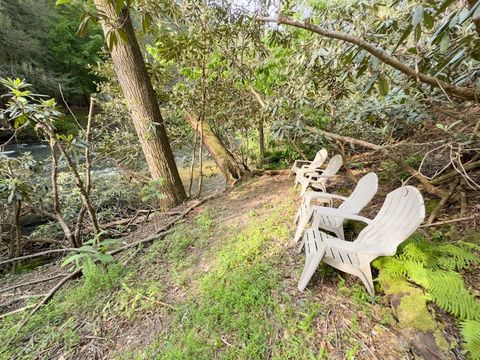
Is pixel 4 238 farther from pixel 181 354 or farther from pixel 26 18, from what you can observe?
pixel 26 18

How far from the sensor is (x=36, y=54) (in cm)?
1453

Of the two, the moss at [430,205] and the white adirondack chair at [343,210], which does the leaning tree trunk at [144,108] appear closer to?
the white adirondack chair at [343,210]

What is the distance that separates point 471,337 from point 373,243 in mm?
659

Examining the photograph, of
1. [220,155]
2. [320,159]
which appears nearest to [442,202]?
[320,159]

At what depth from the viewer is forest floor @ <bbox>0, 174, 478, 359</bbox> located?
1.53 metres

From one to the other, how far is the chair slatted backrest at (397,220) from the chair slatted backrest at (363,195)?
34 centimetres

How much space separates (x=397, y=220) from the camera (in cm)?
169

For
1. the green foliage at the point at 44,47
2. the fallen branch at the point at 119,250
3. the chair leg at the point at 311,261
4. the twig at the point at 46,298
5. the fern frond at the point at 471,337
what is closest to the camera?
the fern frond at the point at 471,337

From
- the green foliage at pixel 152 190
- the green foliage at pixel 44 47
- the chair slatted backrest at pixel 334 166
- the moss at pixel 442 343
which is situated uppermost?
the green foliage at pixel 44 47

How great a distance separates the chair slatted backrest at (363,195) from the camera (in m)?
2.27

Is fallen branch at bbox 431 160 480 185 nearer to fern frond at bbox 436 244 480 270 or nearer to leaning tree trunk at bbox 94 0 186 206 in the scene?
fern frond at bbox 436 244 480 270

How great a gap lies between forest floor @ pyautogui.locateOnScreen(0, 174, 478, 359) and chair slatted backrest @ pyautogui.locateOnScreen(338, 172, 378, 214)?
535 millimetres

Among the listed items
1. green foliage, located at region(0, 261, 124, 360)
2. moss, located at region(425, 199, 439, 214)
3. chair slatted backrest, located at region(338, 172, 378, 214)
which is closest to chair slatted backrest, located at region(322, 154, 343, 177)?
chair slatted backrest, located at region(338, 172, 378, 214)

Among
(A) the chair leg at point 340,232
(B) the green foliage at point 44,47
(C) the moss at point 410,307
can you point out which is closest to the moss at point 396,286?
(C) the moss at point 410,307
